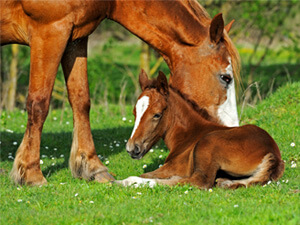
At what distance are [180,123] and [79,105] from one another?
4.58 ft

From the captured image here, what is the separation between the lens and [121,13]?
20.3 ft

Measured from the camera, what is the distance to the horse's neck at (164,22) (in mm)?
6062

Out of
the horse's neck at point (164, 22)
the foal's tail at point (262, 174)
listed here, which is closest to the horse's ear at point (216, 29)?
the horse's neck at point (164, 22)

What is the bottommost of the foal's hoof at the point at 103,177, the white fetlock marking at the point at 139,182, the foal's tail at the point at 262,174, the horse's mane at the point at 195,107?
the foal's hoof at the point at 103,177

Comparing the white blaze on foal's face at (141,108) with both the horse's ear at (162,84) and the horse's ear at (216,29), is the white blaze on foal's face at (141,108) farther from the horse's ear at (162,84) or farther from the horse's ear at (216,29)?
the horse's ear at (216,29)

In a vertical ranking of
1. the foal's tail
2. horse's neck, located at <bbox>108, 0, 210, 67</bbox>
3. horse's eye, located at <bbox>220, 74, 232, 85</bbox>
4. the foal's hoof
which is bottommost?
the foal's hoof

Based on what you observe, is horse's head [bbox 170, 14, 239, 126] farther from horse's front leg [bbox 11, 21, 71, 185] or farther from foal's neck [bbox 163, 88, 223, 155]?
horse's front leg [bbox 11, 21, 71, 185]

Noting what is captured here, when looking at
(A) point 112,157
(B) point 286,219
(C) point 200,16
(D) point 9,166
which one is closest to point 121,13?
(C) point 200,16

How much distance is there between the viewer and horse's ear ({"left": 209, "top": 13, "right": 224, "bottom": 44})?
567 cm

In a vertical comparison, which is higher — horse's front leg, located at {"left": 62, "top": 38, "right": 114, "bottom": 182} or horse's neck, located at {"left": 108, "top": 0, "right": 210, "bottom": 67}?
horse's neck, located at {"left": 108, "top": 0, "right": 210, "bottom": 67}

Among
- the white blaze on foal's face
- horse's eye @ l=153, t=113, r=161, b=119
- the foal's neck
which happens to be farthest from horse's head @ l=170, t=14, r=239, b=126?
the white blaze on foal's face

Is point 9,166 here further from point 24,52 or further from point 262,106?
point 24,52

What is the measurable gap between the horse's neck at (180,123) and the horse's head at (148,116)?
0.47ft

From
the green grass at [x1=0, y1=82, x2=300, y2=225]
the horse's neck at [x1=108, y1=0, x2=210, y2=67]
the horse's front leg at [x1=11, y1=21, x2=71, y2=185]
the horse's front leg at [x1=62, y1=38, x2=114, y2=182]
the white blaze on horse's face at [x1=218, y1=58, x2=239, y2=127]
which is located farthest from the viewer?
the horse's front leg at [x1=62, y1=38, x2=114, y2=182]
